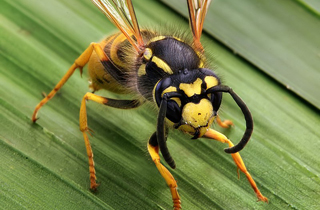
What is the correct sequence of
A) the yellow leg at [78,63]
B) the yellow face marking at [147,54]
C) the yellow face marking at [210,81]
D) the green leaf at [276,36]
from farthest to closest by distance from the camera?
the green leaf at [276,36]
the yellow leg at [78,63]
the yellow face marking at [147,54]
the yellow face marking at [210,81]

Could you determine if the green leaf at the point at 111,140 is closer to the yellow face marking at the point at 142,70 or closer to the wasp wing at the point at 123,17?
the yellow face marking at the point at 142,70

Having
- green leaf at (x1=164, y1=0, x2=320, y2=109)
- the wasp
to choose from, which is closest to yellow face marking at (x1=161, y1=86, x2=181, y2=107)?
the wasp

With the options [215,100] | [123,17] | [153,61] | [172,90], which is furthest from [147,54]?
[215,100]

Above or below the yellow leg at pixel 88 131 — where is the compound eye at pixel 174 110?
above

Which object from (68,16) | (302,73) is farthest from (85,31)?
(302,73)

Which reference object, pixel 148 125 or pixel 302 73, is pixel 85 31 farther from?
pixel 302 73

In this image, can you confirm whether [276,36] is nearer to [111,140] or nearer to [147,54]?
[147,54]

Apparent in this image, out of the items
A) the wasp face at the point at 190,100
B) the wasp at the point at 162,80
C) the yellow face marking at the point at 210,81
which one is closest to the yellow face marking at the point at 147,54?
the wasp at the point at 162,80

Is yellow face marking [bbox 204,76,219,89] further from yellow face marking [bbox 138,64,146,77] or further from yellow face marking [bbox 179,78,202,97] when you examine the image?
yellow face marking [bbox 138,64,146,77]

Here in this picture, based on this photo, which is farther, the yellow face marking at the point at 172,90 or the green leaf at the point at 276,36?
the green leaf at the point at 276,36
